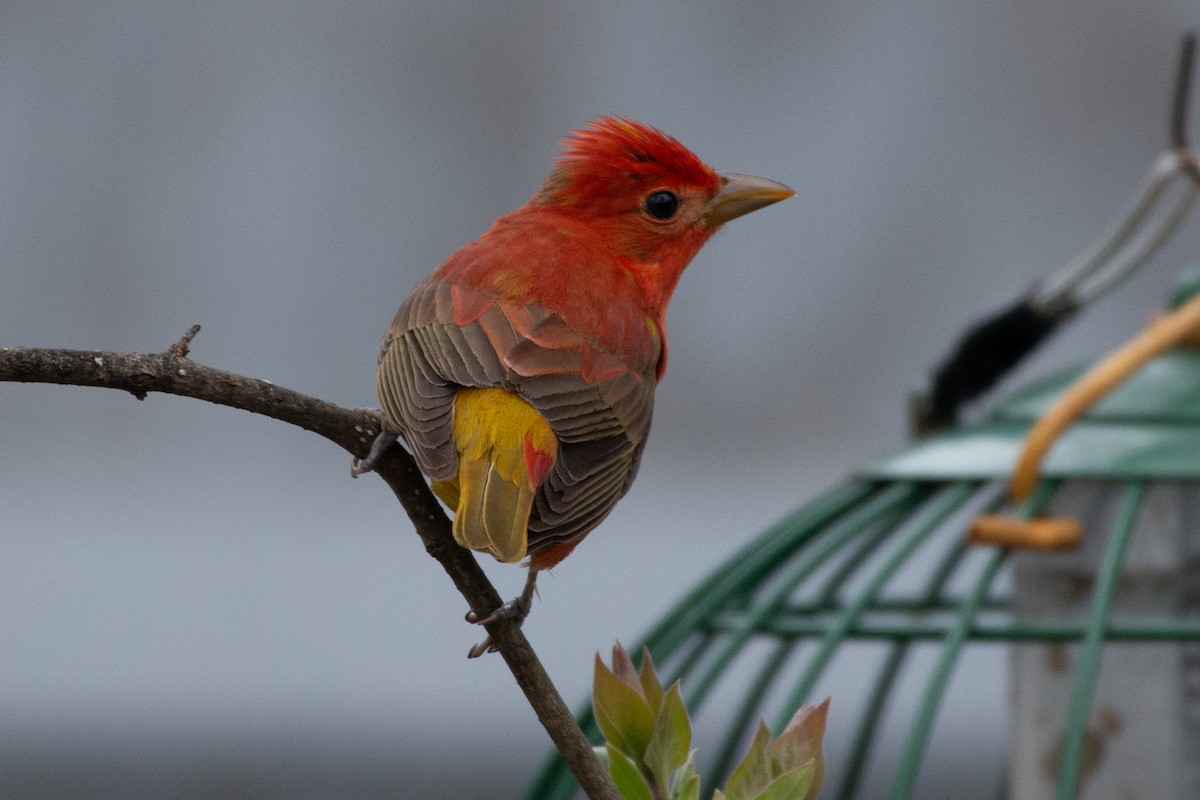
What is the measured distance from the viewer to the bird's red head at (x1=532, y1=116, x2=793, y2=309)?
7.63 ft

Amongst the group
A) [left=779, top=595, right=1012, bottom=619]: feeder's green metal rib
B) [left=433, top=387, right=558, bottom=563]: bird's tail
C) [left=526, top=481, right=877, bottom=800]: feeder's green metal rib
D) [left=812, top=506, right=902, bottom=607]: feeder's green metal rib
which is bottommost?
[left=779, top=595, right=1012, bottom=619]: feeder's green metal rib

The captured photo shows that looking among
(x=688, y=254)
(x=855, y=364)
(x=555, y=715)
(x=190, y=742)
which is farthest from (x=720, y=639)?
(x=190, y=742)

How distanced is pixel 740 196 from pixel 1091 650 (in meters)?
0.78

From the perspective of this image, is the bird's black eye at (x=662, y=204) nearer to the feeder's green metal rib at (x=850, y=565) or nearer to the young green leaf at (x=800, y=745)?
the feeder's green metal rib at (x=850, y=565)

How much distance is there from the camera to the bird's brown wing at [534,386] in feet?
5.45

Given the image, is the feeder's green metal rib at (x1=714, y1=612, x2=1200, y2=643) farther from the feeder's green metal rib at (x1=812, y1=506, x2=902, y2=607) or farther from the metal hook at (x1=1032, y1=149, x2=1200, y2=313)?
the metal hook at (x1=1032, y1=149, x2=1200, y2=313)

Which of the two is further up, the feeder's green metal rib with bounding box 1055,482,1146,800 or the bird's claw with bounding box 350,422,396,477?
the bird's claw with bounding box 350,422,396,477

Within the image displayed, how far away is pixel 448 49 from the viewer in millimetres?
5172

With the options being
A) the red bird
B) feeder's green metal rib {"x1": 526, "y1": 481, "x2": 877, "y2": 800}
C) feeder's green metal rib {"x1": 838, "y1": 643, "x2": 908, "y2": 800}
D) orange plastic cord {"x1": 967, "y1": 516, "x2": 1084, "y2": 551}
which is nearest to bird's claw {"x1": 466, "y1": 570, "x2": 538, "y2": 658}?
the red bird

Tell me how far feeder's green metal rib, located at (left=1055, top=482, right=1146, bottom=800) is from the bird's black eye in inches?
30.4

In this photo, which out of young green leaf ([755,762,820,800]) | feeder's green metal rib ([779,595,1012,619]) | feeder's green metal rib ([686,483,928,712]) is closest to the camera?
young green leaf ([755,762,820,800])

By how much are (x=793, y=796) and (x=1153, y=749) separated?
5.89 feet

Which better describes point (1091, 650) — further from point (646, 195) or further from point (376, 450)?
point (376, 450)

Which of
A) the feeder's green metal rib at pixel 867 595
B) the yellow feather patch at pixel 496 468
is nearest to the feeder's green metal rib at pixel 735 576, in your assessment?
the feeder's green metal rib at pixel 867 595
